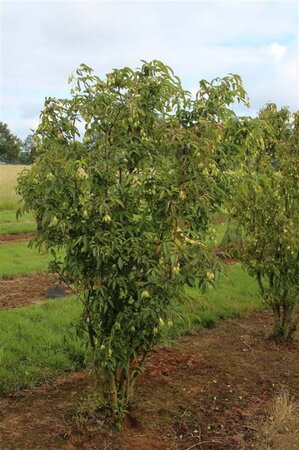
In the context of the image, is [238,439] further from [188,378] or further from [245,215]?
[245,215]

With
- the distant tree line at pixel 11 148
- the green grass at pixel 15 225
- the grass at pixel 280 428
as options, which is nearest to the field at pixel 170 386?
the grass at pixel 280 428

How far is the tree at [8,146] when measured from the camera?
230ft

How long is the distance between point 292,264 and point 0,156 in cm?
7132

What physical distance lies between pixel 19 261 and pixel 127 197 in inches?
273

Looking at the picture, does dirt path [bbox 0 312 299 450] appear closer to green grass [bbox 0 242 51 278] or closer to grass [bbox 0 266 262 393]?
grass [bbox 0 266 262 393]

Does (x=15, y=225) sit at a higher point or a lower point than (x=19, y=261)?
higher

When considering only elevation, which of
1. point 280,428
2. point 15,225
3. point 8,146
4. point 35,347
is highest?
point 8,146

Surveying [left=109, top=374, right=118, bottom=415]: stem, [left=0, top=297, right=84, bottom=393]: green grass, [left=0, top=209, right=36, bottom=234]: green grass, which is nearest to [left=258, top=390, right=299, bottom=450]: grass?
[left=109, top=374, right=118, bottom=415]: stem

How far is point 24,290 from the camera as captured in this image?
7883mm

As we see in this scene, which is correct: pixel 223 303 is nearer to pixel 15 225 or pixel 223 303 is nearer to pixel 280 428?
pixel 280 428

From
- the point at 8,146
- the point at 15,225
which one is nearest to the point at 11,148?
the point at 8,146

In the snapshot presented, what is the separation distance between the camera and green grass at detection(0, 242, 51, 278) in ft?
29.6

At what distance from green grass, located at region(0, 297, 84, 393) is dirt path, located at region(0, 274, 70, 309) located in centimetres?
75

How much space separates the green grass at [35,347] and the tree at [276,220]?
2169 millimetres
